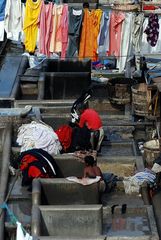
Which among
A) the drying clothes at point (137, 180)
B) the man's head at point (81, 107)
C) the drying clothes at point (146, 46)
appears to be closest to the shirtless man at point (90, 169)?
the drying clothes at point (137, 180)

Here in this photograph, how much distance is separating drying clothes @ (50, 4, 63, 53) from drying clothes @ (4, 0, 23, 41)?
0.90m

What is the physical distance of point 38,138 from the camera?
14.3 m

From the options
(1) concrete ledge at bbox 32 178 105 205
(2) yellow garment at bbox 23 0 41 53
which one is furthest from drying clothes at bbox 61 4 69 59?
(1) concrete ledge at bbox 32 178 105 205

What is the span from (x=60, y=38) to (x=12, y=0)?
160 cm

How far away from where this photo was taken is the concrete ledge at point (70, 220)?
11766mm

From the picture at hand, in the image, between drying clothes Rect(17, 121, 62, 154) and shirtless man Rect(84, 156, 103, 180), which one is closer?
shirtless man Rect(84, 156, 103, 180)

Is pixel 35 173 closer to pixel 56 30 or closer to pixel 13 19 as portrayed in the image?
pixel 56 30

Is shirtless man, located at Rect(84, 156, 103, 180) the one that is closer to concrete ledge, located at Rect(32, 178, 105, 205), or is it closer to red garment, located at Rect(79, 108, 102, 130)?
concrete ledge, located at Rect(32, 178, 105, 205)

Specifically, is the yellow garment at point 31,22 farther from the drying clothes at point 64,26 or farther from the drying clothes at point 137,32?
the drying clothes at point 137,32

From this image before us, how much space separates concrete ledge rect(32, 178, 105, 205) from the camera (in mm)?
12805

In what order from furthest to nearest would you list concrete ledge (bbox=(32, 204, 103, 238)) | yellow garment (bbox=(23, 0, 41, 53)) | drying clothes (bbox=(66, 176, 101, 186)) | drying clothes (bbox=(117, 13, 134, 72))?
drying clothes (bbox=(117, 13, 134, 72))
yellow garment (bbox=(23, 0, 41, 53))
drying clothes (bbox=(66, 176, 101, 186))
concrete ledge (bbox=(32, 204, 103, 238))

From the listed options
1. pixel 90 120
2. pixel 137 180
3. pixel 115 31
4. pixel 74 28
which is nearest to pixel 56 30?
pixel 74 28

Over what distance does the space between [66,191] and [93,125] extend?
2.40 m

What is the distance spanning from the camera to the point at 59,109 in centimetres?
1730
